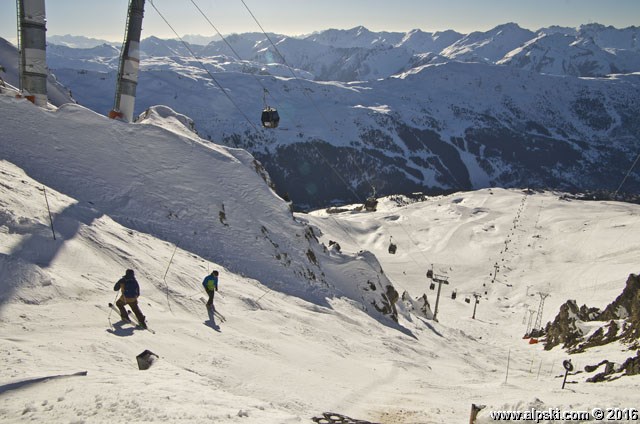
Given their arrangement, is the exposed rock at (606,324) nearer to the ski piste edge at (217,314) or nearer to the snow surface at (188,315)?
the snow surface at (188,315)

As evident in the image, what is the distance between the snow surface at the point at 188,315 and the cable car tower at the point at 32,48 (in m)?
9.09

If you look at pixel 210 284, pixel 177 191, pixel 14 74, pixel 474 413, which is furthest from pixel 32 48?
pixel 474 413

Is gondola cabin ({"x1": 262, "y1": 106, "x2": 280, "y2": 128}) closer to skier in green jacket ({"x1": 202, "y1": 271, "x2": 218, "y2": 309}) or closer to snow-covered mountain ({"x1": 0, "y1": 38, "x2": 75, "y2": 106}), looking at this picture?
skier in green jacket ({"x1": 202, "y1": 271, "x2": 218, "y2": 309})

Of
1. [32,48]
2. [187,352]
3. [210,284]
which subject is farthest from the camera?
[32,48]

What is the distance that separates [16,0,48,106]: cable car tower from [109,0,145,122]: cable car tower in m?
5.89

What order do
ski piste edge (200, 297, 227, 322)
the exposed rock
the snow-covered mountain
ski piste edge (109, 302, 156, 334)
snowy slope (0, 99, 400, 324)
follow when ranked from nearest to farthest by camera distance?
ski piste edge (109, 302, 156, 334) → ski piste edge (200, 297, 227, 322) → snowy slope (0, 99, 400, 324) → the exposed rock → the snow-covered mountain

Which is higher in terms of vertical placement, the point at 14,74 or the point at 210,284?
the point at 14,74

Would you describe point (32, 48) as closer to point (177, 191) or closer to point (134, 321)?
point (177, 191)

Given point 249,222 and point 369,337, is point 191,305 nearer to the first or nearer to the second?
point 369,337

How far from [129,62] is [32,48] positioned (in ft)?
24.6

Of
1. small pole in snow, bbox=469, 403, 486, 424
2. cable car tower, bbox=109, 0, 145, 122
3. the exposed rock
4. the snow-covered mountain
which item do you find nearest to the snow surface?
small pole in snow, bbox=469, 403, 486, 424

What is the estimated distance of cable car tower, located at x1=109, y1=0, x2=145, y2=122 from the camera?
41.8 meters

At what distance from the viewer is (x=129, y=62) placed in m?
42.6

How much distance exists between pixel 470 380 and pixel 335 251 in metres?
19.9
